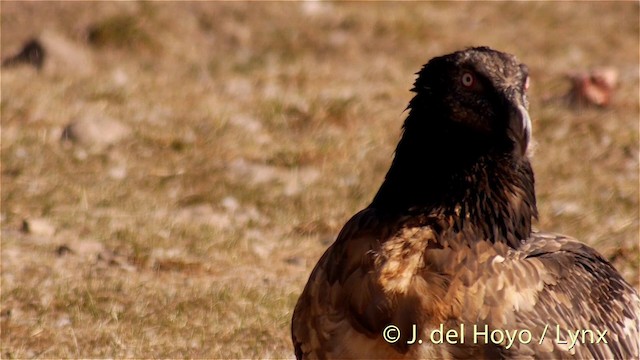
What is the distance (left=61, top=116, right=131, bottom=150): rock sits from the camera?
10.5 metres

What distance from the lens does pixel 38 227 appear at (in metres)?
8.84

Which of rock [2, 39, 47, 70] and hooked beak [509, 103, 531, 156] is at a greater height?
hooked beak [509, 103, 531, 156]

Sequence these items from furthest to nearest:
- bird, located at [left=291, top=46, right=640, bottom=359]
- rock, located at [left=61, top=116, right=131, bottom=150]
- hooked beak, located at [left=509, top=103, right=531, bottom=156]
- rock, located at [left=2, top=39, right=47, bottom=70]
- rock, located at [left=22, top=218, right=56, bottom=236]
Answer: rock, located at [left=2, top=39, right=47, bottom=70] → rock, located at [left=61, top=116, right=131, bottom=150] → rock, located at [left=22, top=218, right=56, bottom=236] → bird, located at [left=291, top=46, right=640, bottom=359] → hooked beak, located at [left=509, top=103, right=531, bottom=156]

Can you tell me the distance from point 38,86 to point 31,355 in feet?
17.5

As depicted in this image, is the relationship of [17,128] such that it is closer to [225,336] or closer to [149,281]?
[149,281]

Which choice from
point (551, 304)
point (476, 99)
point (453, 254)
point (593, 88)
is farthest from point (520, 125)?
point (593, 88)

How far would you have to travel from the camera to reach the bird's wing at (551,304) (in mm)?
4949

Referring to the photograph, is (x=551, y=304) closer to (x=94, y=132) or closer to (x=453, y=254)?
(x=453, y=254)

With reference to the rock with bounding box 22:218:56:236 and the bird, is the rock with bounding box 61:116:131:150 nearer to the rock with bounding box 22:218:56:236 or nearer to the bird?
the rock with bounding box 22:218:56:236

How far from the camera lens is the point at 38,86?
458 inches

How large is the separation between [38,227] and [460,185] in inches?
181

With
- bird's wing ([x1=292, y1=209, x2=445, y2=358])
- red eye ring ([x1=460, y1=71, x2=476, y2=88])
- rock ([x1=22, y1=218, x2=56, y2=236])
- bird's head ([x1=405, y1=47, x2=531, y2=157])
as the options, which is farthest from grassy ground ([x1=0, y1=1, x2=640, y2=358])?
red eye ring ([x1=460, y1=71, x2=476, y2=88])

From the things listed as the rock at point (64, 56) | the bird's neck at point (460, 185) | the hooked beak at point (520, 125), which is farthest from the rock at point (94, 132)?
the hooked beak at point (520, 125)

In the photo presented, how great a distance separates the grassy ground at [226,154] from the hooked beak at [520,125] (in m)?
2.57
